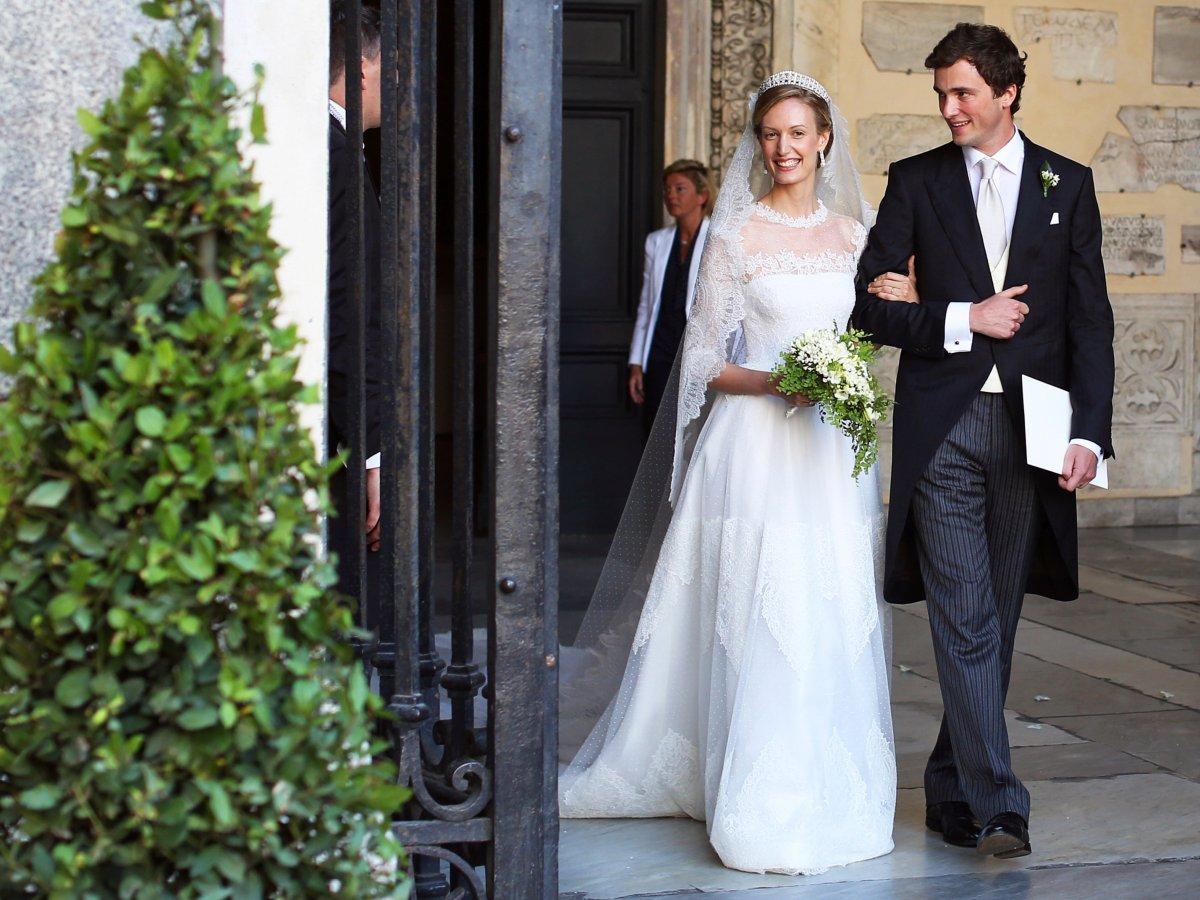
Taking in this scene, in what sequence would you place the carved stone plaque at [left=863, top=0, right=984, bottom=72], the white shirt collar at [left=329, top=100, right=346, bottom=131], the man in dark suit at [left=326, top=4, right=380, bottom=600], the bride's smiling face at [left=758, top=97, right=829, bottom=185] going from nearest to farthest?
1. the man in dark suit at [left=326, top=4, right=380, bottom=600]
2. the white shirt collar at [left=329, top=100, right=346, bottom=131]
3. the bride's smiling face at [left=758, top=97, right=829, bottom=185]
4. the carved stone plaque at [left=863, top=0, right=984, bottom=72]

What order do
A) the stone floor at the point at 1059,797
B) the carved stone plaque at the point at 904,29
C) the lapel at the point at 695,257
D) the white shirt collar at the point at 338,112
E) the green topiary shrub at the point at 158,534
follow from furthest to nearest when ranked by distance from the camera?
the carved stone plaque at the point at 904,29
the lapel at the point at 695,257
the stone floor at the point at 1059,797
the white shirt collar at the point at 338,112
the green topiary shrub at the point at 158,534

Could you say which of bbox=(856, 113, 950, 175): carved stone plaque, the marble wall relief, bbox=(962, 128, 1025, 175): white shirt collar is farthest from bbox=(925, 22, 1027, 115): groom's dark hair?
bbox=(856, 113, 950, 175): carved stone plaque

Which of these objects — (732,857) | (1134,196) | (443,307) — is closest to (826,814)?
(732,857)

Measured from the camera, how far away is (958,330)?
12.9 feet

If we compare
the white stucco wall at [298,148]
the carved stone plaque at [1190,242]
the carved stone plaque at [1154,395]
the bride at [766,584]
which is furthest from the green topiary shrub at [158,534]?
the carved stone plaque at [1190,242]

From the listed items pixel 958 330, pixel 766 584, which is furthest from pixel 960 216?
pixel 766 584

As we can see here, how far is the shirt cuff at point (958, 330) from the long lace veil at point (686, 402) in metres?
0.58

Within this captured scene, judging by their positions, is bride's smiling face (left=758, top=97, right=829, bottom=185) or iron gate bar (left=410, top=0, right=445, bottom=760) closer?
iron gate bar (left=410, top=0, right=445, bottom=760)

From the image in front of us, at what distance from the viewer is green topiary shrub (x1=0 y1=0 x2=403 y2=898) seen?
1692 millimetres

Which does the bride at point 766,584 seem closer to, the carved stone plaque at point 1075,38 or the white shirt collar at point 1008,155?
the white shirt collar at point 1008,155

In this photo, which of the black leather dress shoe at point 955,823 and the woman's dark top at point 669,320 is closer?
the black leather dress shoe at point 955,823

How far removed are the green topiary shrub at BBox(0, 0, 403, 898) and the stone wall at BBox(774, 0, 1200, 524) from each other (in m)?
7.94

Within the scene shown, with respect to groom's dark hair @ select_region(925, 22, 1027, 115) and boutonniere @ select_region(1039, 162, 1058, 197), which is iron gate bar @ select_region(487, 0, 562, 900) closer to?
groom's dark hair @ select_region(925, 22, 1027, 115)

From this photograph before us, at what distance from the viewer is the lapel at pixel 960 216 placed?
13.1 feet
